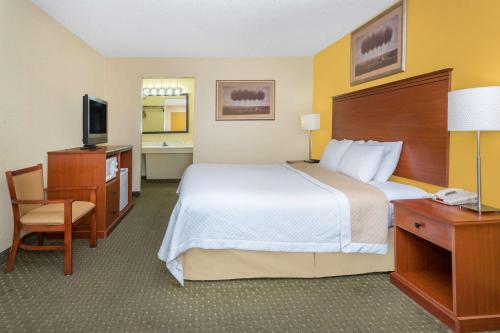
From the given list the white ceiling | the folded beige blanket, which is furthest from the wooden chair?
the folded beige blanket

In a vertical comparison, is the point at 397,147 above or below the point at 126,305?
above

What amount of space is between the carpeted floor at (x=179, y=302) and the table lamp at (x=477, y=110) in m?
0.95

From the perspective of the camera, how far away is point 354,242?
2.73m

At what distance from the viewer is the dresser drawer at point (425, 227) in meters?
2.16

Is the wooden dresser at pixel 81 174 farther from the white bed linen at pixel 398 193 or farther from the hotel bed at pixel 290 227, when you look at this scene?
the white bed linen at pixel 398 193

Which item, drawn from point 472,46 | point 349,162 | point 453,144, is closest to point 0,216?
point 349,162

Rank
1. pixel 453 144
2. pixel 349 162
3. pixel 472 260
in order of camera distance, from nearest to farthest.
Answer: pixel 472 260 < pixel 453 144 < pixel 349 162

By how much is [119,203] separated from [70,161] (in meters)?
1.01

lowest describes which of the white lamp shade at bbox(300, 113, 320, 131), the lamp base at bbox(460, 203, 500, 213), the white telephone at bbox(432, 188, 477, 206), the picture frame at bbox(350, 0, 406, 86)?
the lamp base at bbox(460, 203, 500, 213)

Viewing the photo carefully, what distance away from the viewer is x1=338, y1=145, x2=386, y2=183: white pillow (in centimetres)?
346

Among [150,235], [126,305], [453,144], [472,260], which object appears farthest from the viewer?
[150,235]

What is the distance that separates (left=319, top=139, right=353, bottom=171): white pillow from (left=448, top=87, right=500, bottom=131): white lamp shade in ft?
6.62

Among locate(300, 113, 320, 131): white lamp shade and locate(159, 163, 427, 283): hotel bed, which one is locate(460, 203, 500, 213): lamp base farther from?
locate(300, 113, 320, 131): white lamp shade

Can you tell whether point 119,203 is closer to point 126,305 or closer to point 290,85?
point 126,305
